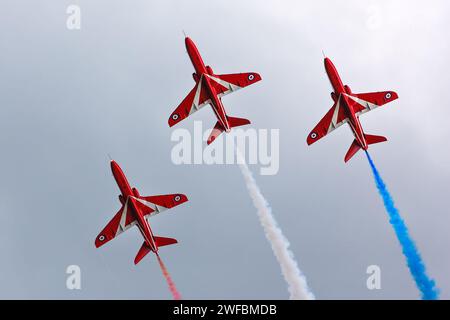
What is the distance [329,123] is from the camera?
4412 inches

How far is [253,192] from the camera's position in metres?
111

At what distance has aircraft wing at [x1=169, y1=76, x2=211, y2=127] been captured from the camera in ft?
367

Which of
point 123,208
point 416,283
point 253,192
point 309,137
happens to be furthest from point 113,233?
point 416,283

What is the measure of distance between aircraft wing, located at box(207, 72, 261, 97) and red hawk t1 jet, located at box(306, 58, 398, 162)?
8.34 m

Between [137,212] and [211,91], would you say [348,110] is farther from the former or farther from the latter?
[137,212]

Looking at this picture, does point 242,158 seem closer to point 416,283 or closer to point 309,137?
point 309,137

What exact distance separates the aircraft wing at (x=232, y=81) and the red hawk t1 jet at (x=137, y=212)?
1214cm

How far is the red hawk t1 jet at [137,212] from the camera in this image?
359 feet

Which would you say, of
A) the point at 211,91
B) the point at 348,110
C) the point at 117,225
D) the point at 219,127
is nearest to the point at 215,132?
the point at 219,127

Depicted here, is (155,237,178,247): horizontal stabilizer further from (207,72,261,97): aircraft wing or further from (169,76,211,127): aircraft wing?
(207,72,261,97): aircraft wing

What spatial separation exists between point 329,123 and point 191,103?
1497cm

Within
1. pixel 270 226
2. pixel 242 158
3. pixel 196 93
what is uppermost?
pixel 196 93

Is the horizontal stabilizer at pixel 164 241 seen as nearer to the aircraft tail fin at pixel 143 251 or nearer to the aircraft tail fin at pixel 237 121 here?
the aircraft tail fin at pixel 143 251
